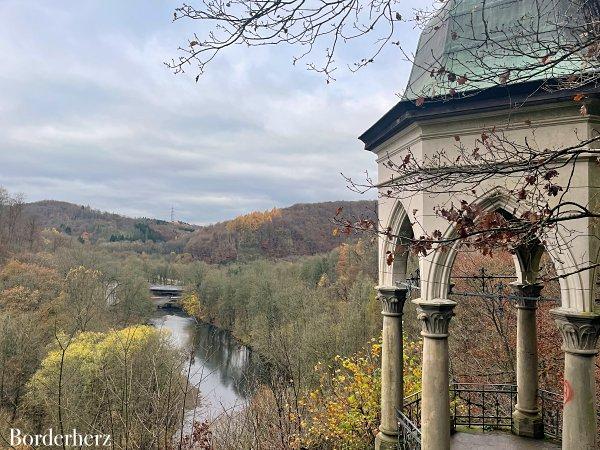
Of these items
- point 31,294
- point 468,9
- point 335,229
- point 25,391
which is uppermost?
point 468,9

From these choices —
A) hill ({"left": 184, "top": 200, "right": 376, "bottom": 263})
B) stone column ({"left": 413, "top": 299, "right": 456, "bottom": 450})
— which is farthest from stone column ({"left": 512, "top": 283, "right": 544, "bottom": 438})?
hill ({"left": 184, "top": 200, "right": 376, "bottom": 263})

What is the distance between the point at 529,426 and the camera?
27.4 ft

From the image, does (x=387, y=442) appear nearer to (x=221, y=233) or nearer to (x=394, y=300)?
(x=394, y=300)

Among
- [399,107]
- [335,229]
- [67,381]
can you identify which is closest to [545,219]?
[335,229]

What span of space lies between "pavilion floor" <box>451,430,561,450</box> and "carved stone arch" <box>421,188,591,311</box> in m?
3.08

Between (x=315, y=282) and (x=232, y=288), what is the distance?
10456 mm

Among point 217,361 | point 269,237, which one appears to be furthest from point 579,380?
point 269,237

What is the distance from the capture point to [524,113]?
5.40 m

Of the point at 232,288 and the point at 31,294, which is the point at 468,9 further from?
the point at 232,288

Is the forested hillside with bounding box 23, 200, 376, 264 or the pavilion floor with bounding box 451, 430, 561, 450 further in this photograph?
A: the forested hillside with bounding box 23, 200, 376, 264

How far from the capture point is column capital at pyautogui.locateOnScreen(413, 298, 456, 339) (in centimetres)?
598

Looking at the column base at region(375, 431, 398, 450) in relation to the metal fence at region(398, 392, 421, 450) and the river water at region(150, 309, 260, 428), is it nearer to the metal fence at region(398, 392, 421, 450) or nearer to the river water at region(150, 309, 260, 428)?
the metal fence at region(398, 392, 421, 450)

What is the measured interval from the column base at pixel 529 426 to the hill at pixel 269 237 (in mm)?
96161

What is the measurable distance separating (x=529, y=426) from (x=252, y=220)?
4630 inches
